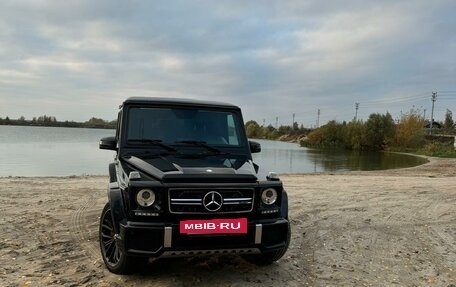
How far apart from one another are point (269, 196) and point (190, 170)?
0.91 metres

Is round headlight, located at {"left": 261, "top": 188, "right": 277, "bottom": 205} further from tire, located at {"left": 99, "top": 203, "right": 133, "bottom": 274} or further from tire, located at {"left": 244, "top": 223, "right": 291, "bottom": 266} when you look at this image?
tire, located at {"left": 99, "top": 203, "right": 133, "bottom": 274}

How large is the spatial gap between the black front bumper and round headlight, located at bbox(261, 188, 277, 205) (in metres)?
0.26

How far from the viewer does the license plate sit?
447cm

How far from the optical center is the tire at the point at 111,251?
4.84m

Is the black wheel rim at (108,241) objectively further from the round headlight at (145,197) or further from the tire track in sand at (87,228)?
the round headlight at (145,197)

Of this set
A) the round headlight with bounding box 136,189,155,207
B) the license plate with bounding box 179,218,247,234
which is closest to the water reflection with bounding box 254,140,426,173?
the license plate with bounding box 179,218,247,234

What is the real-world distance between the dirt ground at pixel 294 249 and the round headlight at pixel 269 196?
3.07 feet

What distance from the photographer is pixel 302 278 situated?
5.30 m

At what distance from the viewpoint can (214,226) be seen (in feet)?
14.9

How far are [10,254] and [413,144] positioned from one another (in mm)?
73553

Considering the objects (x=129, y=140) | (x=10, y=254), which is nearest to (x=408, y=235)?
(x=129, y=140)

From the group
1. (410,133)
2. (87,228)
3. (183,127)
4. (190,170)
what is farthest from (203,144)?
(410,133)

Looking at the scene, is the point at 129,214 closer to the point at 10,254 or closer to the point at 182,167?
the point at 182,167

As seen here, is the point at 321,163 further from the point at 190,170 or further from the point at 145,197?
the point at 145,197
